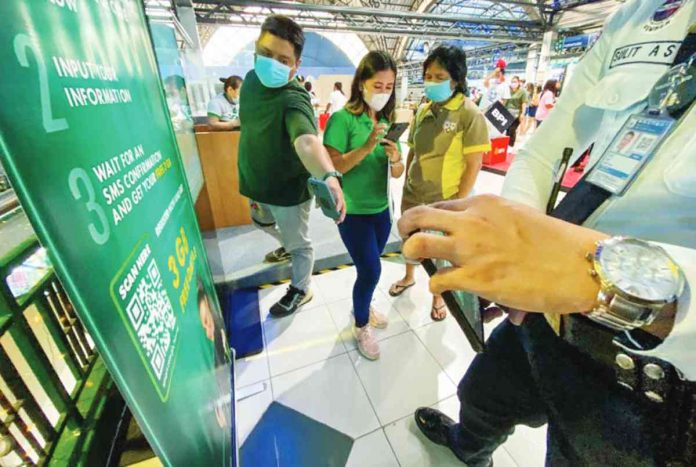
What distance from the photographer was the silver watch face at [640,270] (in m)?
0.33

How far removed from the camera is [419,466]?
3.90 feet

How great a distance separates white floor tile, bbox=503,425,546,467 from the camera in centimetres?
120

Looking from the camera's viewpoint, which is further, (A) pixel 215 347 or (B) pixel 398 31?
(B) pixel 398 31

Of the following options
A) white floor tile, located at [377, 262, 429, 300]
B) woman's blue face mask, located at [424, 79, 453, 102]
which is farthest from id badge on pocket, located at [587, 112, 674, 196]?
white floor tile, located at [377, 262, 429, 300]

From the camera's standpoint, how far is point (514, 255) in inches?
14.4

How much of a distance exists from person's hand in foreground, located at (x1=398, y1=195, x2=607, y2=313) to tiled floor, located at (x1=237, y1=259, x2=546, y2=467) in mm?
1192

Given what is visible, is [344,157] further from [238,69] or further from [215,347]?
[238,69]

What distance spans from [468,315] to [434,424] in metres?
0.93

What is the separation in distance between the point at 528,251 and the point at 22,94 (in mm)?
604

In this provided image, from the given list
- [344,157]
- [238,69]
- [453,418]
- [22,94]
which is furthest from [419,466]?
[238,69]

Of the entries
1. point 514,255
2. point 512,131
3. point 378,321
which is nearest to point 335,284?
point 378,321

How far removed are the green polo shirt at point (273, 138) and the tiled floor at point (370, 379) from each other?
0.85 metres

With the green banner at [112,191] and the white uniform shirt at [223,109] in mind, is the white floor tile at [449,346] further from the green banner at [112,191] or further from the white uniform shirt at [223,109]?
the white uniform shirt at [223,109]

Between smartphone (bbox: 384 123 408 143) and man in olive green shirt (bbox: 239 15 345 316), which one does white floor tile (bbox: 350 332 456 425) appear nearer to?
man in olive green shirt (bbox: 239 15 345 316)
